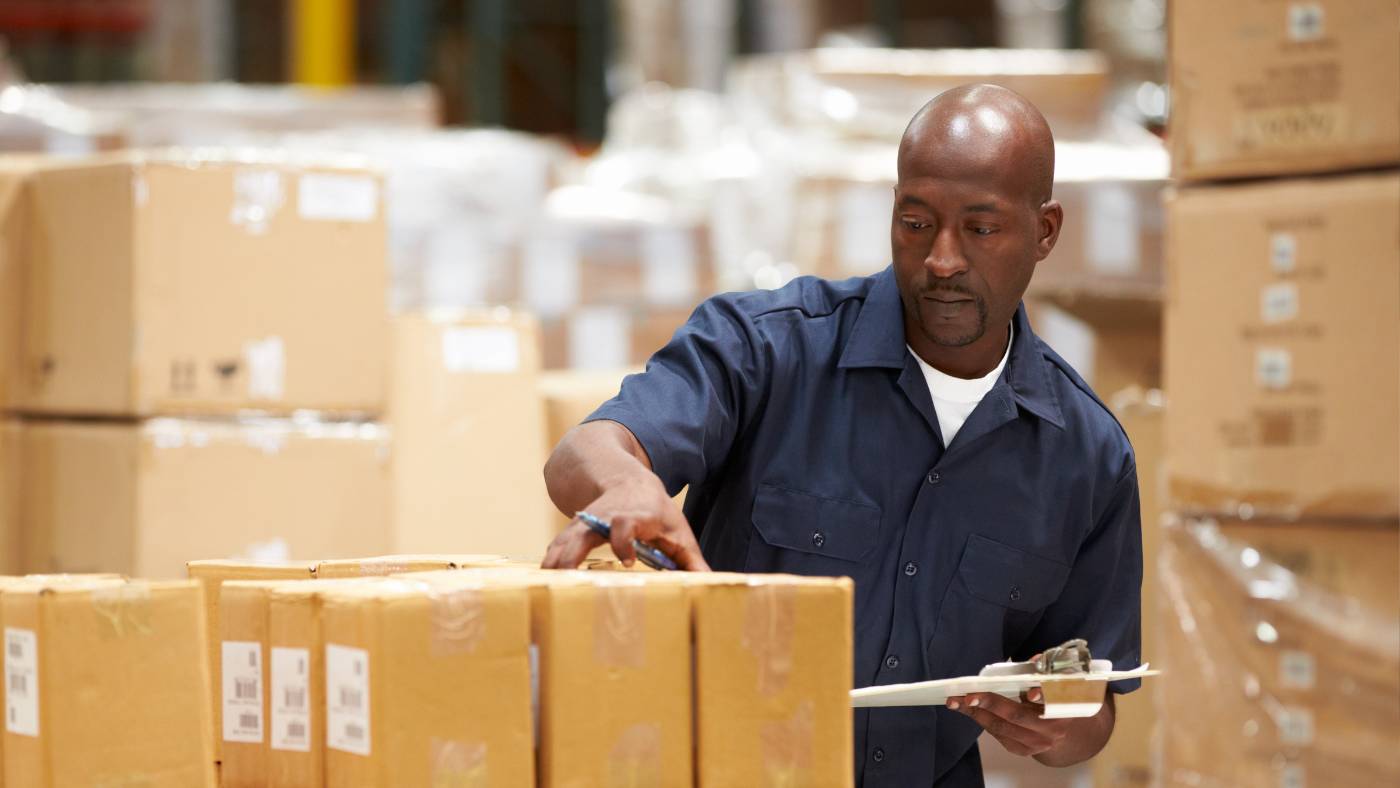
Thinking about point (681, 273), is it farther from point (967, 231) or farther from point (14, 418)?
point (967, 231)

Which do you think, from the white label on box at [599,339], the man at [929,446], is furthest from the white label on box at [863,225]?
the man at [929,446]

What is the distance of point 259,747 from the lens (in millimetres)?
1747

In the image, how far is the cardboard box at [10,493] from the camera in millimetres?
3686

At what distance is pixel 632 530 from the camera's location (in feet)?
5.91

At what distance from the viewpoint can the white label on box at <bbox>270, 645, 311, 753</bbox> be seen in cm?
169

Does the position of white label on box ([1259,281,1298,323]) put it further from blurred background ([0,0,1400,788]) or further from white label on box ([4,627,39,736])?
white label on box ([4,627,39,736])

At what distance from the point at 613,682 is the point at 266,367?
204 centimetres

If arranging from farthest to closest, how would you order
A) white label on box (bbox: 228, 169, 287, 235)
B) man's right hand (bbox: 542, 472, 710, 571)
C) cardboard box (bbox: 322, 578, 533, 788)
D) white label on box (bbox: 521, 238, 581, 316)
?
white label on box (bbox: 521, 238, 581, 316)
white label on box (bbox: 228, 169, 287, 235)
man's right hand (bbox: 542, 472, 710, 571)
cardboard box (bbox: 322, 578, 533, 788)

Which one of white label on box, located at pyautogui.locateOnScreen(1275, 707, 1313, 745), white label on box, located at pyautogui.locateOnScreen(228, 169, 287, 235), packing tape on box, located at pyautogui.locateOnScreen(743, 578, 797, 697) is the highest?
white label on box, located at pyautogui.locateOnScreen(228, 169, 287, 235)

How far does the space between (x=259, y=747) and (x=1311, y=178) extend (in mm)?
2455

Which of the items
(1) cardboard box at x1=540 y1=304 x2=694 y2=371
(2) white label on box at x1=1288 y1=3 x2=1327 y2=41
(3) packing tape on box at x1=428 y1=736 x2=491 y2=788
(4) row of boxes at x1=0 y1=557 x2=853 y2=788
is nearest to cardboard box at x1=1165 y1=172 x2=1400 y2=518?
(2) white label on box at x1=1288 y1=3 x2=1327 y2=41

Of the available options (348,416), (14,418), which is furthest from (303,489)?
(14,418)

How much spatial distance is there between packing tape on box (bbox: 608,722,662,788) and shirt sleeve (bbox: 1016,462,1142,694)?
851mm

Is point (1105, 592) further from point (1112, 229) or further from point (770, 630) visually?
point (1112, 229)
